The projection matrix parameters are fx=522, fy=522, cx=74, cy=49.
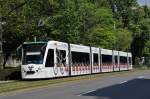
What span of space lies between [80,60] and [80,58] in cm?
27

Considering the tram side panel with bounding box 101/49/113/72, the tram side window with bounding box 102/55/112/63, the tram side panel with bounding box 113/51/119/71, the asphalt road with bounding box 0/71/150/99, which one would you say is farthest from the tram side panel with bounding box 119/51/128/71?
the asphalt road with bounding box 0/71/150/99

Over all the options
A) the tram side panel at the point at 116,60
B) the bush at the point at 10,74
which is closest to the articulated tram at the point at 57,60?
the bush at the point at 10,74

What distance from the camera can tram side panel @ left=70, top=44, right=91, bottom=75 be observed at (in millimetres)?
47331

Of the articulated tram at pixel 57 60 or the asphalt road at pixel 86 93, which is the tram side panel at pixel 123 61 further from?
the asphalt road at pixel 86 93

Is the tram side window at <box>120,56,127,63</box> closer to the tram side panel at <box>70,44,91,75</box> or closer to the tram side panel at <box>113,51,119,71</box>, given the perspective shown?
the tram side panel at <box>113,51,119,71</box>

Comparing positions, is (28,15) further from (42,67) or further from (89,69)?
(42,67)

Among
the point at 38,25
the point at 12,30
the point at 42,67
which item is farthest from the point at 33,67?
the point at 38,25

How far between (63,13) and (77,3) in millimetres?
3676

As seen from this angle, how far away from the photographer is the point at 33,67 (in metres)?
39.3

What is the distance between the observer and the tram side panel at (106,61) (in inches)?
2360

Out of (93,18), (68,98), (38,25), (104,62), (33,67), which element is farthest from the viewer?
(93,18)

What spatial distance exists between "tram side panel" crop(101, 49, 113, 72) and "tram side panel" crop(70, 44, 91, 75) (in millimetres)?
5835

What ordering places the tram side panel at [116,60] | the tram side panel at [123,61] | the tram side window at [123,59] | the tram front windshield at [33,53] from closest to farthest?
the tram front windshield at [33,53] → the tram side panel at [116,60] → the tram side panel at [123,61] → the tram side window at [123,59]

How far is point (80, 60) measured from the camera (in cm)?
4997
